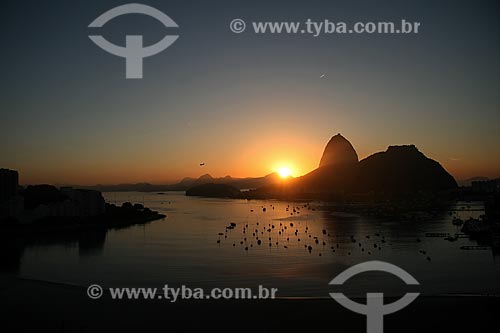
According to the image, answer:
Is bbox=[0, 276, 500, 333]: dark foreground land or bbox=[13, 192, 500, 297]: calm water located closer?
bbox=[0, 276, 500, 333]: dark foreground land

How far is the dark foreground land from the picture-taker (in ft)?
27.3

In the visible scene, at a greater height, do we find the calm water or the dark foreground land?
the dark foreground land

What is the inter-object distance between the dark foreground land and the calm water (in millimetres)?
3438

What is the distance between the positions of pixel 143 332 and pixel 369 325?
15.3 ft

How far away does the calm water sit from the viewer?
1520 cm

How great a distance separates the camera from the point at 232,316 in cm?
907

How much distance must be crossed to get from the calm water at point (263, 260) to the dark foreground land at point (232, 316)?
344cm

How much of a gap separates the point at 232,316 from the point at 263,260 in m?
11.8

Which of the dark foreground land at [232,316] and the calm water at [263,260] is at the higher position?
the dark foreground land at [232,316]

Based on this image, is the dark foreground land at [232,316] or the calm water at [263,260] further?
the calm water at [263,260]

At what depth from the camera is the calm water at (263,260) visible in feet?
49.9

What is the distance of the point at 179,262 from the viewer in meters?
20.1

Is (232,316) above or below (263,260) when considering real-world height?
above

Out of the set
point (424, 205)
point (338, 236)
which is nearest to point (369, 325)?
point (338, 236)
